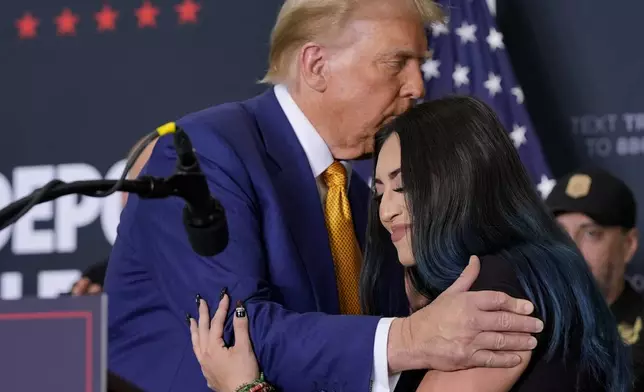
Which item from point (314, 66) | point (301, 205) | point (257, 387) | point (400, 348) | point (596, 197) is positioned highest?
point (314, 66)

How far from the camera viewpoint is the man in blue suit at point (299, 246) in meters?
2.21

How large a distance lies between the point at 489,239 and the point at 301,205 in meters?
0.57

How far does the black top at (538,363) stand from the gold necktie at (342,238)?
62 cm

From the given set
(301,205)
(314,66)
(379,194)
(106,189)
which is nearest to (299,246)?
(301,205)

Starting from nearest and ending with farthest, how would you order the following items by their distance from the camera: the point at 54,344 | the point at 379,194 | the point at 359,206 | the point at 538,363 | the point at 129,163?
the point at 54,344, the point at 129,163, the point at 538,363, the point at 379,194, the point at 359,206

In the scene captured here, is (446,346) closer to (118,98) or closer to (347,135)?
(347,135)

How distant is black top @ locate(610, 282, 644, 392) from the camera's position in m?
3.74

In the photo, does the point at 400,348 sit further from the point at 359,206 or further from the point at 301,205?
the point at 359,206

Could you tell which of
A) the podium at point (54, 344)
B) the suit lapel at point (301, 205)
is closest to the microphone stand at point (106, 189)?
the podium at point (54, 344)

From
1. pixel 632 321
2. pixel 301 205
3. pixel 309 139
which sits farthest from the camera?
pixel 632 321

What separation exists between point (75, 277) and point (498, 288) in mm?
2934

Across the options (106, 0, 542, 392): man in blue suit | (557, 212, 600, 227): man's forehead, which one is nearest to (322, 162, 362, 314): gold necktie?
(106, 0, 542, 392): man in blue suit

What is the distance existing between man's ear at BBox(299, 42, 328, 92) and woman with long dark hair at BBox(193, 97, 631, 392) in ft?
1.25

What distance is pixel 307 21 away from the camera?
2816mm
